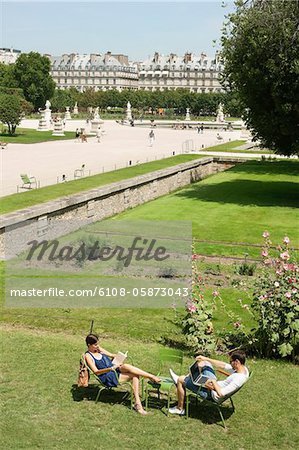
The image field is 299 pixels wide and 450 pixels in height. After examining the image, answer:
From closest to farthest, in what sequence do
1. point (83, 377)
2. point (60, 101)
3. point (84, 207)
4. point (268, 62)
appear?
point (83, 377), point (84, 207), point (268, 62), point (60, 101)

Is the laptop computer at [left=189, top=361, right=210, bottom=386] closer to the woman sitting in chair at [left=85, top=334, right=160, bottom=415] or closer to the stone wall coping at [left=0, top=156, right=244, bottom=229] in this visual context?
the woman sitting in chair at [left=85, top=334, right=160, bottom=415]

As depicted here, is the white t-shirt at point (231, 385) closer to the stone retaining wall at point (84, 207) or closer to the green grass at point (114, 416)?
the green grass at point (114, 416)

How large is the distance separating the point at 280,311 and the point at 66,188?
14.3 meters

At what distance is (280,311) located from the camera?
9.02 m

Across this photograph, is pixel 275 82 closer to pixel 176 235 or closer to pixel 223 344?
pixel 176 235

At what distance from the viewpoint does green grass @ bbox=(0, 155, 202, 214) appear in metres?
18.5

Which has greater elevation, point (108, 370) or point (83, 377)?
→ point (108, 370)

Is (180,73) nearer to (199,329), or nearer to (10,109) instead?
(10,109)

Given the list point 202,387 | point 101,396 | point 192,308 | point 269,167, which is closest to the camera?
point 202,387

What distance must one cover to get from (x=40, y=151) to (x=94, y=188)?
21.1 meters

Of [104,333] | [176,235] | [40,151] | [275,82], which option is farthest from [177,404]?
[40,151]

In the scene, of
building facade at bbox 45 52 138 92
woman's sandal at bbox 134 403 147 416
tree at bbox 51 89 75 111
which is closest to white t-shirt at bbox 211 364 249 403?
woman's sandal at bbox 134 403 147 416

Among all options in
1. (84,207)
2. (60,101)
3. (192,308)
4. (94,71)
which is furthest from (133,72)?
(192,308)


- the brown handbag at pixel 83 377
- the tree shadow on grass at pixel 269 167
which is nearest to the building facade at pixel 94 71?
the tree shadow on grass at pixel 269 167
